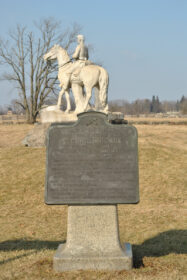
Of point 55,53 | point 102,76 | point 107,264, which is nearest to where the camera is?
point 107,264

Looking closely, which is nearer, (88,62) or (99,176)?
(99,176)

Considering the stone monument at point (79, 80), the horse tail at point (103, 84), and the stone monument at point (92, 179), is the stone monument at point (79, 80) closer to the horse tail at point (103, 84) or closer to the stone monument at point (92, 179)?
the horse tail at point (103, 84)

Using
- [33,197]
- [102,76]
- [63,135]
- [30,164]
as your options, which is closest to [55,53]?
[102,76]

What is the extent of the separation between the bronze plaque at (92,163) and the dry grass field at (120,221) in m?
0.95

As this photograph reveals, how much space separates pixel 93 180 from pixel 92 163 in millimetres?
221

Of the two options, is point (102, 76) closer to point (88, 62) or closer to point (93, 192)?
point (88, 62)

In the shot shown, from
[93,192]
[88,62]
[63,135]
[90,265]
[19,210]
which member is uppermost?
[88,62]

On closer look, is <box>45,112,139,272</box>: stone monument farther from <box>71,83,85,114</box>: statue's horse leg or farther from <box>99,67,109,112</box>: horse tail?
<box>71,83,85,114</box>: statue's horse leg

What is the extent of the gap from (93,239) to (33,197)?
613cm

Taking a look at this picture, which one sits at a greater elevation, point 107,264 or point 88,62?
point 88,62

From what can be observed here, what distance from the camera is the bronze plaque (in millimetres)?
4668

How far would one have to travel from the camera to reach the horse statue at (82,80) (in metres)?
14.4

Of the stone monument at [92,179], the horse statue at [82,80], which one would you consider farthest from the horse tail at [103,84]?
the stone monument at [92,179]

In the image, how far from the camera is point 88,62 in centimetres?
1524
